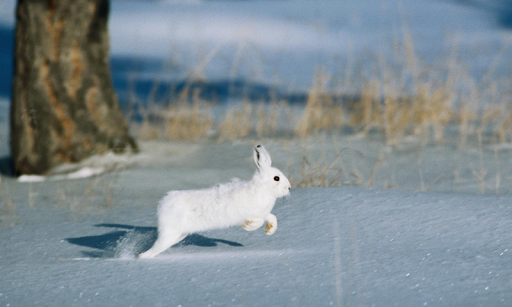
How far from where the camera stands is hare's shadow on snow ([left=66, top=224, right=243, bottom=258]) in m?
2.29

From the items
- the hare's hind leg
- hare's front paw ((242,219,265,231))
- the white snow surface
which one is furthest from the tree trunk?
hare's front paw ((242,219,265,231))

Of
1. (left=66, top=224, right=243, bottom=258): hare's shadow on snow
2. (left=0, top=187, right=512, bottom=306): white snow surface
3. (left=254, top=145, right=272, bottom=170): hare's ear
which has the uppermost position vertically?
(left=254, top=145, right=272, bottom=170): hare's ear

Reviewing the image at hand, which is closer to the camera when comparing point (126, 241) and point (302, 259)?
point (302, 259)

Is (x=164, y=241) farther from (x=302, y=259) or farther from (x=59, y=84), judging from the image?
(x=59, y=84)

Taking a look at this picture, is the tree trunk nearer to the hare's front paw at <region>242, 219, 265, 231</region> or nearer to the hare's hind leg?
the hare's hind leg

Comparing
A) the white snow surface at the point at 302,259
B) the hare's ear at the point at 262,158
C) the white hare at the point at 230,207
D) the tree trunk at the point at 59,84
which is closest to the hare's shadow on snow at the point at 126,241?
the white snow surface at the point at 302,259

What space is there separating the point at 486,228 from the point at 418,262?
0.53 meters

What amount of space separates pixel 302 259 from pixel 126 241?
840mm

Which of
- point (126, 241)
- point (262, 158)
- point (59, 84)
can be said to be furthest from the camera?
point (59, 84)

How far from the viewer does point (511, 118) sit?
5.34 metres

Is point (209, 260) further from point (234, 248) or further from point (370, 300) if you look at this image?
point (370, 300)

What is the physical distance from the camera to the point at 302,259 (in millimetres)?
1988

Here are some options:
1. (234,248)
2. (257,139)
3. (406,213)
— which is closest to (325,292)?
(234,248)

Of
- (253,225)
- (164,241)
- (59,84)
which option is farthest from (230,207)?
(59,84)
